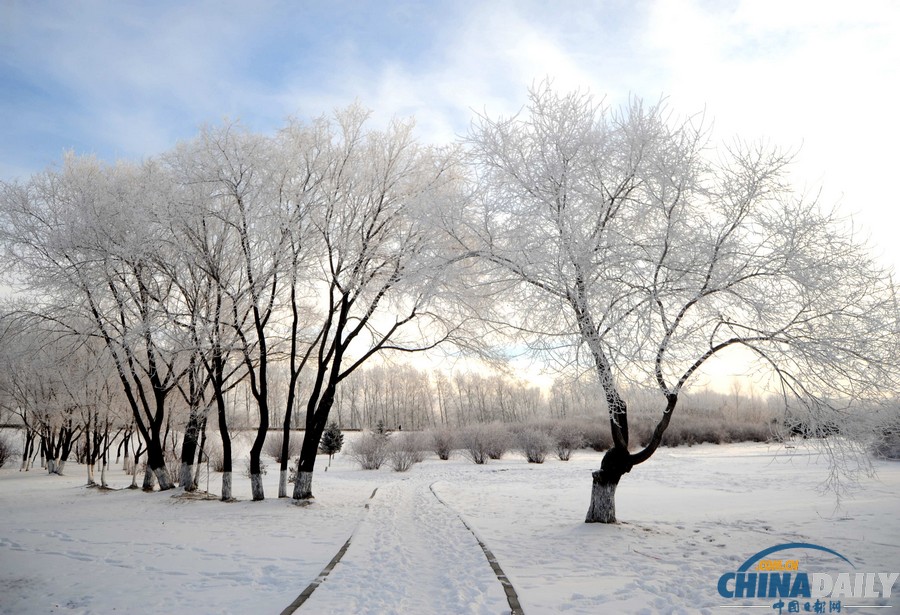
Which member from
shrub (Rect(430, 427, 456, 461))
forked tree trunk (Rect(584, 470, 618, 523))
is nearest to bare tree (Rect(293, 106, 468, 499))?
forked tree trunk (Rect(584, 470, 618, 523))

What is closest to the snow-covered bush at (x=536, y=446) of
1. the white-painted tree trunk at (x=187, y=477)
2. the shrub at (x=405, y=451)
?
the shrub at (x=405, y=451)

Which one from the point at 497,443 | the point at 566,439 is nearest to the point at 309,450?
the point at 497,443

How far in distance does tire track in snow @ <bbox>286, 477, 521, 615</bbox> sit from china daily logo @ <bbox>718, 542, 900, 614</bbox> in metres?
2.87

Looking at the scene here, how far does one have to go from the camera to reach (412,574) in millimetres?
6961

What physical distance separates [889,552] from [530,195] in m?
7.90

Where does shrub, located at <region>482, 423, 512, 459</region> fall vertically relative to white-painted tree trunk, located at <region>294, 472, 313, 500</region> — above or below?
below

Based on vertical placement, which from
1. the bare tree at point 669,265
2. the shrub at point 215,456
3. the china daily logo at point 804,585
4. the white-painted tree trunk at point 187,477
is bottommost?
the shrub at point 215,456

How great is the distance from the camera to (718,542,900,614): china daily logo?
5.54m

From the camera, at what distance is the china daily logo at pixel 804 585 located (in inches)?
218

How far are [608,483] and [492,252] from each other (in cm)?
519

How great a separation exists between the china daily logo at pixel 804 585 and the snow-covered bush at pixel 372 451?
29.5 metres

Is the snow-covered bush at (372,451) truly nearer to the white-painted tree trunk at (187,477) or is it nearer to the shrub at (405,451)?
the shrub at (405,451)

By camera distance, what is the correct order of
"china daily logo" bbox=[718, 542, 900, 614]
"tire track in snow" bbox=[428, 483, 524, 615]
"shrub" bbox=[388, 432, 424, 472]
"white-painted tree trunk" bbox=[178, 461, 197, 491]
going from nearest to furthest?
"tire track in snow" bbox=[428, 483, 524, 615] < "china daily logo" bbox=[718, 542, 900, 614] < "white-painted tree trunk" bbox=[178, 461, 197, 491] < "shrub" bbox=[388, 432, 424, 472]

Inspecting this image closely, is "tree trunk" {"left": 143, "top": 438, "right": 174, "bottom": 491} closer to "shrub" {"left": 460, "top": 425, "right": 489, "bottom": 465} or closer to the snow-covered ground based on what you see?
the snow-covered ground
